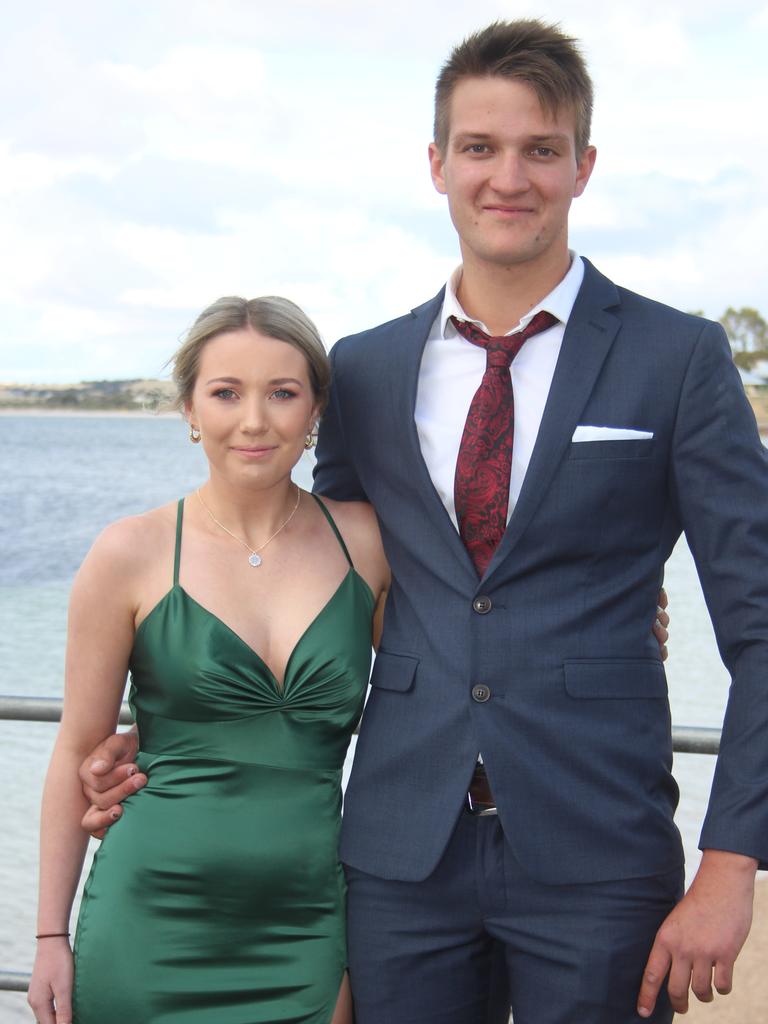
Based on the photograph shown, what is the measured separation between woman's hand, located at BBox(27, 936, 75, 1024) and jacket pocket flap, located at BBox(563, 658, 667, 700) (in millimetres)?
1028

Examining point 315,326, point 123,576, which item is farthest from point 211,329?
point 123,576

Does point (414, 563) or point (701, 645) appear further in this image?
point (701, 645)

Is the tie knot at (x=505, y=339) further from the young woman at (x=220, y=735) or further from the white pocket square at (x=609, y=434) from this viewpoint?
the young woman at (x=220, y=735)

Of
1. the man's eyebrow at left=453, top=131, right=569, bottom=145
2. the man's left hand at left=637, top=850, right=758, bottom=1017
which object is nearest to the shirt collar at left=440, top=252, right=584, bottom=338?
the man's eyebrow at left=453, top=131, right=569, bottom=145

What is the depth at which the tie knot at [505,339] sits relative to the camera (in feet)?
7.02

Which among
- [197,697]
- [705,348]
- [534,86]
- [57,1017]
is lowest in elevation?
[57,1017]

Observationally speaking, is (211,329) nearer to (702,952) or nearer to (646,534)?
(646,534)

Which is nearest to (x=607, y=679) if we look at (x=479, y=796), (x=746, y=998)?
(x=479, y=796)

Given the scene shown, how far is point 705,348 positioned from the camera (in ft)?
6.75

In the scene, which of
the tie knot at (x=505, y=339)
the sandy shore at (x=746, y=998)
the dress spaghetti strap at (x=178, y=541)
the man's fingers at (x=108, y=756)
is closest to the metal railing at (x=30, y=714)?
the man's fingers at (x=108, y=756)

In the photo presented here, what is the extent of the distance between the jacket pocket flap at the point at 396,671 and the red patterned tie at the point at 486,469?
202 mm

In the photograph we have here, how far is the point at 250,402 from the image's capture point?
222cm

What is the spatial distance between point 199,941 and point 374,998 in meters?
0.32

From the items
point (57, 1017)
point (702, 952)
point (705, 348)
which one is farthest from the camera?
point (57, 1017)
